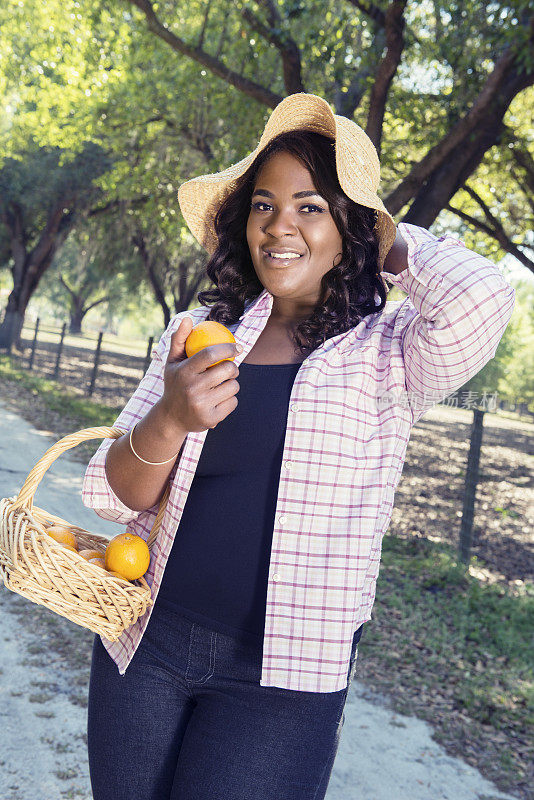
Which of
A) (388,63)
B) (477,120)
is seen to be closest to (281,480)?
(477,120)

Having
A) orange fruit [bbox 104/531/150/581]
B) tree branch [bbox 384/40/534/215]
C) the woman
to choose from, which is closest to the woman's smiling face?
the woman

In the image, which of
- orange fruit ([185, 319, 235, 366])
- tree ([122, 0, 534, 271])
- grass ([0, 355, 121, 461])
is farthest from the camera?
grass ([0, 355, 121, 461])

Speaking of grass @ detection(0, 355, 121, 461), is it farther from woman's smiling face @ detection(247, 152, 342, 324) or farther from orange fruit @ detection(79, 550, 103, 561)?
woman's smiling face @ detection(247, 152, 342, 324)

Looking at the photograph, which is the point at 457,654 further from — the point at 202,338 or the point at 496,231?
the point at 496,231

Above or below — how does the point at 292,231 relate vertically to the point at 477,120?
below

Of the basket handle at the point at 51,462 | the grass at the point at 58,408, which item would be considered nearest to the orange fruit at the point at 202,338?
the basket handle at the point at 51,462

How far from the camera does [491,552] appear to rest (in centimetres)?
716

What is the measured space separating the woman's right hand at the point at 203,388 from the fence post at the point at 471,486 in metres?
5.27

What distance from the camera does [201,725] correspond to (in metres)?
1.56

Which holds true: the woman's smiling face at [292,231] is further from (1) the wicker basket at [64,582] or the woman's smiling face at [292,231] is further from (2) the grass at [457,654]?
(2) the grass at [457,654]

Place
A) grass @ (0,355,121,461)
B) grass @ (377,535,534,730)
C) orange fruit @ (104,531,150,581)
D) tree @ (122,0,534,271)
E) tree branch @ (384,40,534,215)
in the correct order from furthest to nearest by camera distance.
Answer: grass @ (0,355,121,461)
tree @ (122,0,534,271)
tree branch @ (384,40,534,215)
grass @ (377,535,534,730)
orange fruit @ (104,531,150,581)

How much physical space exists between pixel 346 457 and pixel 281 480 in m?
0.15

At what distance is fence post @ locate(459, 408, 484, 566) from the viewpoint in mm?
6375

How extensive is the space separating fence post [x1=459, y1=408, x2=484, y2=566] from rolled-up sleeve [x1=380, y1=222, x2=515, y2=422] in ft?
16.3
